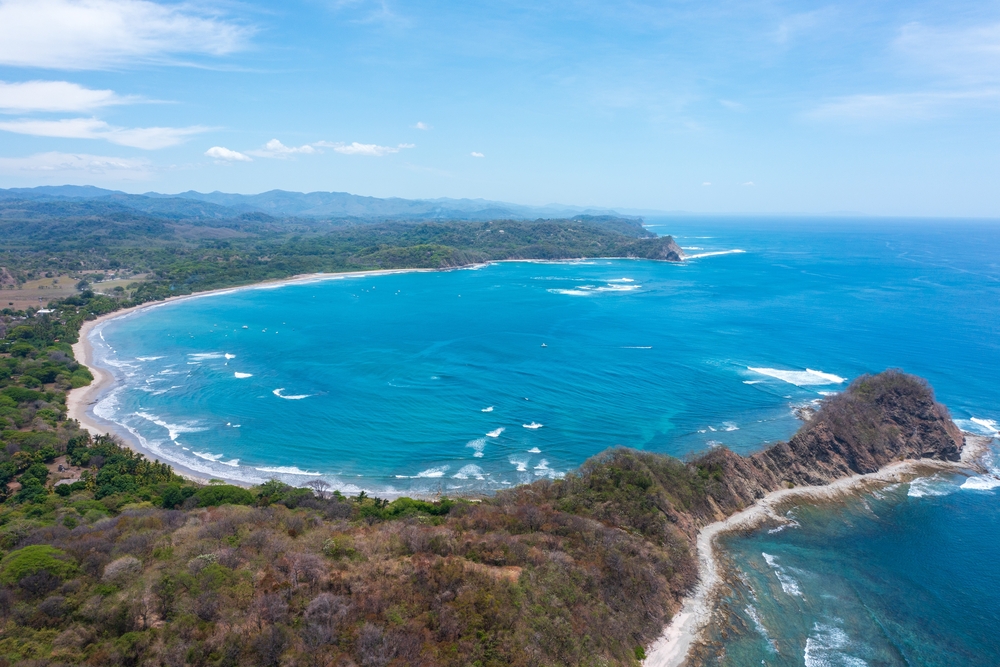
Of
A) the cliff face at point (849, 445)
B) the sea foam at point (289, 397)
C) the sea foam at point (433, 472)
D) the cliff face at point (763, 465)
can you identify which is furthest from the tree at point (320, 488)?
the cliff face at point (849, 445)

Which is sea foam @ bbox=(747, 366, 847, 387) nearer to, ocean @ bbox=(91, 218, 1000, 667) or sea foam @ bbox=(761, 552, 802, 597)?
ocean @ bbox=(91, 218, 1000, 667)

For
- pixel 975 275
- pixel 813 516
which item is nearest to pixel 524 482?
pixel 813 516

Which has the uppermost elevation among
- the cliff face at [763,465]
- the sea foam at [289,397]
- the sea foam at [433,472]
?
the cliff face at [763,465]

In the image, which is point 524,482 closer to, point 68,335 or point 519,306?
point 519,306

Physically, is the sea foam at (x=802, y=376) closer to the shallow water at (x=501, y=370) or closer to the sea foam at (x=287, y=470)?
the shallow water at (x=501, y=370)

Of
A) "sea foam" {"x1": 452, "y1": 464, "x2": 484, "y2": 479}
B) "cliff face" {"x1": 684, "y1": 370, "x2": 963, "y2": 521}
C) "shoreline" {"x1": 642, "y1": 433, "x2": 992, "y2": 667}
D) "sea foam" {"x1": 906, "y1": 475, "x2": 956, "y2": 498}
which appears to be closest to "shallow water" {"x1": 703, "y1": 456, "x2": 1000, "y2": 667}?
"sea foam" {"x1": 906, "y1": 475, "x2": 956, "y2": 498}
